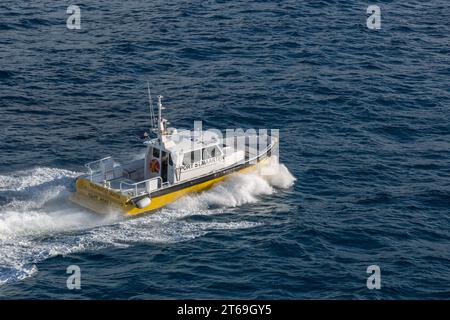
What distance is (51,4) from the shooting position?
273 ft

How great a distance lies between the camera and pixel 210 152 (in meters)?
50.6

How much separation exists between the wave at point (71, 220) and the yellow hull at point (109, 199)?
1.25 feet

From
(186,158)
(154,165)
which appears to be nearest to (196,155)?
(186,158)

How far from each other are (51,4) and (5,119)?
25733mm

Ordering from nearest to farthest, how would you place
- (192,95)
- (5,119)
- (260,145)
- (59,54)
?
(260,145) < (5,119) < (192,95) < (59,54)

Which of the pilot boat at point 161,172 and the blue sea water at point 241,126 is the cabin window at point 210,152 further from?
the blue sea water at point 241,126

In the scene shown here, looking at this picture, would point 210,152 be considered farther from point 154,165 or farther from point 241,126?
point 241,126

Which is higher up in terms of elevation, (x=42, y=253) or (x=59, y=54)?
(x=59, y=54)

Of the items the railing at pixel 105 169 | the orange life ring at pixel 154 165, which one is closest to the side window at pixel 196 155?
the orange life ring at pixel 154 165

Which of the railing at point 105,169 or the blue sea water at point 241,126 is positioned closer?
the blue sea water at point 241,126

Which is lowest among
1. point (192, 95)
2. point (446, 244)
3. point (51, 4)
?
point (446, 244)

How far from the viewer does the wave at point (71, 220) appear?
142 ft

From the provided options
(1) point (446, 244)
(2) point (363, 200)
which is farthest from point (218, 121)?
(1) point (446, 244)

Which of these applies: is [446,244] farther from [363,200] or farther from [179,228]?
[179,228]
